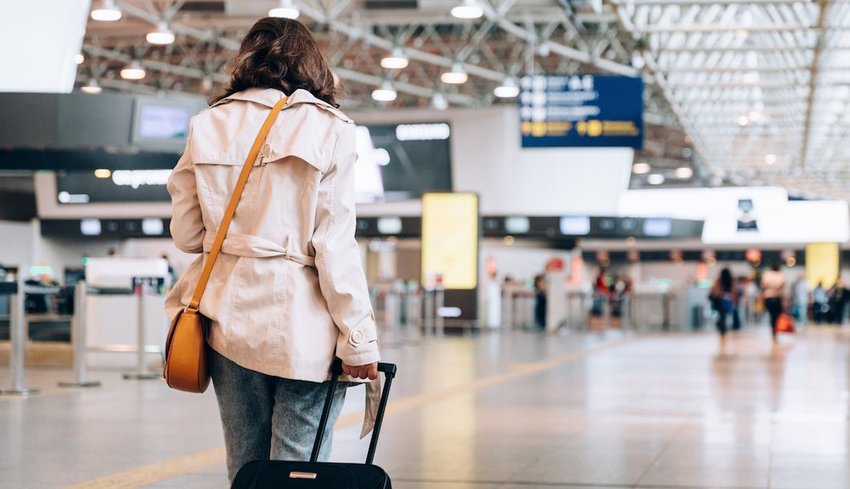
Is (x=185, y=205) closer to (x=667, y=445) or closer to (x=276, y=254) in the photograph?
(x=276, y=254)

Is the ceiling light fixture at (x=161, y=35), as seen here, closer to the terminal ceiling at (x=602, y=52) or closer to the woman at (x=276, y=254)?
the terminal ceiling at (x=602, y=52)

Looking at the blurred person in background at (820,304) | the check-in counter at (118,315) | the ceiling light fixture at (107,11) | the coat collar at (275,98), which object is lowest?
the blurred person in background at (820,304)

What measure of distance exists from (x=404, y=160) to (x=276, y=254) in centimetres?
3025

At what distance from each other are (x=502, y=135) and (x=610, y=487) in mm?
27168

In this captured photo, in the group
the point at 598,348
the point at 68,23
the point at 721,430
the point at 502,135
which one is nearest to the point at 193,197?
the point at 721,430

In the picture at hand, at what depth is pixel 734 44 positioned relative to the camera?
2616 cm

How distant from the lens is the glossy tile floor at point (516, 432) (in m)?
6.50

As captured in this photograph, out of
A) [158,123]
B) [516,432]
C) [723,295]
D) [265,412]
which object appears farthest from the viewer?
[723,295]

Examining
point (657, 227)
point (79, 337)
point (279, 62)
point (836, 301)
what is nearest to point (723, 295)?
point (657, 227)

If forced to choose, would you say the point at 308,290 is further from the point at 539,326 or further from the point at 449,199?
the point at 539,326

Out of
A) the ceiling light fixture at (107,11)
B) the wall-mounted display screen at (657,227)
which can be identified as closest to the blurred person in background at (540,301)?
the wall-mounted display screen at (657,227)

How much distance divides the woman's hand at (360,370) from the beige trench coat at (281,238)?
0.06 feet

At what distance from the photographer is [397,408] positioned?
33.1 ft

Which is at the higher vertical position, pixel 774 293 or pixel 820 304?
pixel 774 293
